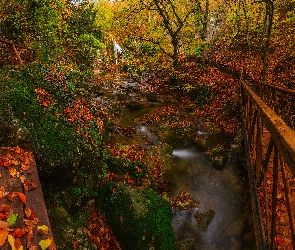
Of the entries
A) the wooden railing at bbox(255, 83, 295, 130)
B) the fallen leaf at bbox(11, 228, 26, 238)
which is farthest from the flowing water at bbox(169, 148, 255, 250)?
the fallen leaf at bbox(11, 228, 26, 238)

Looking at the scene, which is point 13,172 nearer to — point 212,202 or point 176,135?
point 212,202

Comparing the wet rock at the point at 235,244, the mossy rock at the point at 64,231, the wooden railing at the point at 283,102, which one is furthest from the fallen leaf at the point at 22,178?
the wooden railing at the point at 283,102

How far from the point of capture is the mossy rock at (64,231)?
370 cm

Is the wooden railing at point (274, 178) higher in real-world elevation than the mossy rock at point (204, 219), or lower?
higher

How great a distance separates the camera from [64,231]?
3.83 metres

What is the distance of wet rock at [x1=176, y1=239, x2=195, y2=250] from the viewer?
5.65 meters

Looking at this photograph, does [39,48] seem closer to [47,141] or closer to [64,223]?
[47,141]

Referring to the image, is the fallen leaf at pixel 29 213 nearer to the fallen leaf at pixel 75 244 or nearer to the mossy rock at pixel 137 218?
the fallen leaf at pixel 75 244

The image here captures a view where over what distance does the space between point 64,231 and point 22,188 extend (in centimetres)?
133

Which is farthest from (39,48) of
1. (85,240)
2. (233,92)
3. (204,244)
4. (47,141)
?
(233,92)

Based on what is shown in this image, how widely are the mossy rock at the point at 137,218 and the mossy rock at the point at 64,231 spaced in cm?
86

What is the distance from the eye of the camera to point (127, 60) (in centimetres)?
1761

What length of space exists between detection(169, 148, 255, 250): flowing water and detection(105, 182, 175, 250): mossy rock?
130 centimetres

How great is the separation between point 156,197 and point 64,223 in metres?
2.22
